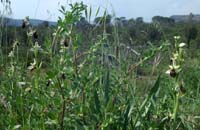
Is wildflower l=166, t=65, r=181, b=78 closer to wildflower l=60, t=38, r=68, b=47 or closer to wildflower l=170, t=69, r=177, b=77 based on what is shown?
wildflower l=170, t=69, r=177, b=77

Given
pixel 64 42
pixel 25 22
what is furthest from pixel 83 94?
pixel 25 22

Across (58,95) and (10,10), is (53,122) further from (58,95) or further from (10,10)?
(10,10)

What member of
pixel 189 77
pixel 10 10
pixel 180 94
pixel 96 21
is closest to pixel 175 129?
pixel 180 94

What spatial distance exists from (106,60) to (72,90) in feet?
1.36

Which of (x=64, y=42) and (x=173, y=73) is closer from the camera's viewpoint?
(x=173, y=73)

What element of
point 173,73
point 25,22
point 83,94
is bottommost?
point 83,94

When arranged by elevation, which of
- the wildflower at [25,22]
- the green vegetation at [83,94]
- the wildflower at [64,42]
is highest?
the wildflower at [25,22]

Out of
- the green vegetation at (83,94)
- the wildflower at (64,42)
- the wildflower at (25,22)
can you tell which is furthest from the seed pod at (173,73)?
the wildflower at (25,22)

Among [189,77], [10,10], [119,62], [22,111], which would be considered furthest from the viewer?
[189,77]

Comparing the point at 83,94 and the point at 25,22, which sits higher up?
the point at 25,22

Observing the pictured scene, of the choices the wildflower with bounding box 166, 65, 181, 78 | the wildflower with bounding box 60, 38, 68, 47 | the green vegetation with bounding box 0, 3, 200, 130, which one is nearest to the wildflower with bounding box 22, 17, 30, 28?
the green vegetation with bounding box 0, 3, 200, 130

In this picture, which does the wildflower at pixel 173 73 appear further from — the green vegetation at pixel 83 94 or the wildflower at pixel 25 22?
the wildflower at pixel 25 22

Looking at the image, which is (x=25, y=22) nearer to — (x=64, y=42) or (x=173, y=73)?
(x=64, y=42)

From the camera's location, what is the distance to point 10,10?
2928 millimetres
